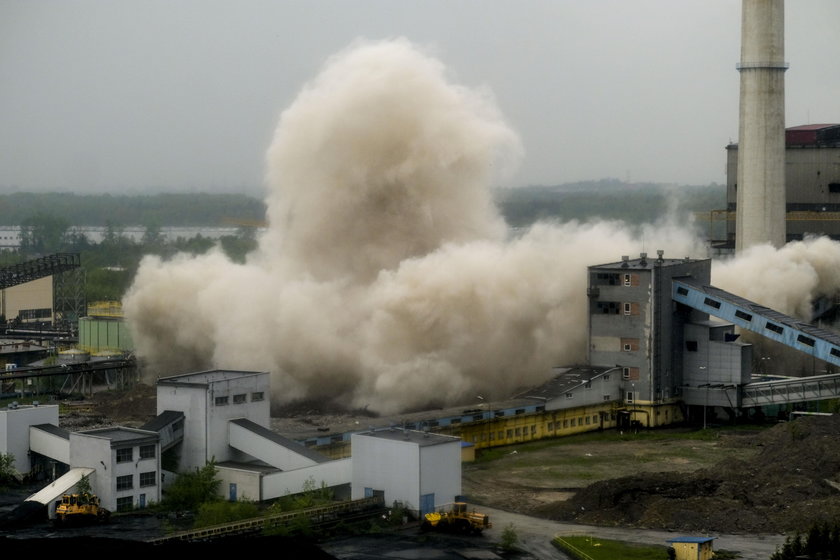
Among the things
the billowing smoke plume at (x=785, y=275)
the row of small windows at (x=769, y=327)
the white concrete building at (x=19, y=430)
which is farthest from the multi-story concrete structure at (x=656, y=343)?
the white concrete building at (x=19, y=430)

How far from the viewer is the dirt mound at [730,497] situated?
1362 inches

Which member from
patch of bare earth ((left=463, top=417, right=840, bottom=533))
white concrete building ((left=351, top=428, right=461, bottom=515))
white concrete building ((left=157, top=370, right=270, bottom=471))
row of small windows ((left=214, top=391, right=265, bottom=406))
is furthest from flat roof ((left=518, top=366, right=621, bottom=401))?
white concrete building ((left=351, top=428, right=461, bottom=515))

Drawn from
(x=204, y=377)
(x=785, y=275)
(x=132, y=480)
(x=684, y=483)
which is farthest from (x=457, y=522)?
(x=785, y=275)

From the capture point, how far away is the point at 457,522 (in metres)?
→ 34.3

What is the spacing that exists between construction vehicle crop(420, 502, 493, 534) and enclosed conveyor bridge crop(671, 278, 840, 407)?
64.5 feet

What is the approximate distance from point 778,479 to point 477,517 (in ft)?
27.5

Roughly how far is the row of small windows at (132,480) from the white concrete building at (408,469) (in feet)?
17.2

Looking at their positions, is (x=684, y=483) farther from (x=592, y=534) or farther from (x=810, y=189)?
(x=810, y=189)

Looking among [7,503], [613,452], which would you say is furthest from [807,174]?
[7,503]

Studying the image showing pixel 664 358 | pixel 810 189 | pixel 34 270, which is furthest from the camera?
pixel 34 270

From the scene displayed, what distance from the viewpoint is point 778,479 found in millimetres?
37438

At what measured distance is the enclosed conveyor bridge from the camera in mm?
50312

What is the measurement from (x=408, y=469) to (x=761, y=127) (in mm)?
35863

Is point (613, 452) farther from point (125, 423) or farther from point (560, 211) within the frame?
point (560, 211)
